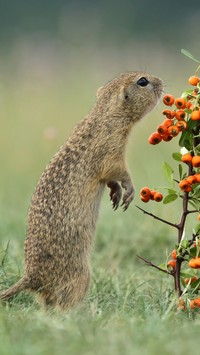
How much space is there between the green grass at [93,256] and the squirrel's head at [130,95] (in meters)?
0.15

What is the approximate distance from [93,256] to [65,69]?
799 cm

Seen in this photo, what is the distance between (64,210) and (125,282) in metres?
1.00

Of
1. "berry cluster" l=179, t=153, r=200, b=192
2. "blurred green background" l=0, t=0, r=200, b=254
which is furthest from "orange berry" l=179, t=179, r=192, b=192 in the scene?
"blurred green background" l=0, t=0, r=200, b=254

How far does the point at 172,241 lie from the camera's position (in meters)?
7.55

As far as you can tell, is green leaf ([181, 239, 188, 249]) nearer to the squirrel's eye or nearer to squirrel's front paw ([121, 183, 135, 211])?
squirrel's front paw ([121, 183, 135, 211])

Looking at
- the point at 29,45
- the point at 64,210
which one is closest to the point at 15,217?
the point at 64,210

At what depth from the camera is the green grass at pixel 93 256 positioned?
383 cm

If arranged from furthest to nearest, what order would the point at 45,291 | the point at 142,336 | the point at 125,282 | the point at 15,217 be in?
the point at 15,217 → the point at 125,282 → the point at 45,291 → the point at 142,336

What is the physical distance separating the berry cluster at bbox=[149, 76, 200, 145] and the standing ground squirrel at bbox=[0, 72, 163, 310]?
724 mm

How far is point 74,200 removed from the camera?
208 inches

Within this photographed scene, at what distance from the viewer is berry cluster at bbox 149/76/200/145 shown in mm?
4777

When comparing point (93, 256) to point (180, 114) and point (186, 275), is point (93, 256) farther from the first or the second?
point (180, 114)

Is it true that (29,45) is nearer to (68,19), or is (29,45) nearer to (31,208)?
(68,19)

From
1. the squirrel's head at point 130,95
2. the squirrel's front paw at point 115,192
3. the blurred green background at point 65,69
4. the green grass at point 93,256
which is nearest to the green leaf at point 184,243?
the green grass at point 93,256
